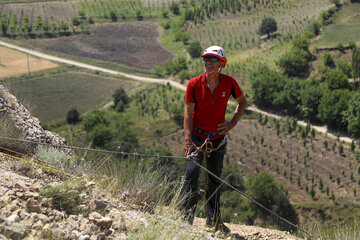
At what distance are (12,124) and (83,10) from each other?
56741 millimetres

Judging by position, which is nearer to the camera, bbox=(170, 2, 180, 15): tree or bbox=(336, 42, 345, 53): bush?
bbox=(336, 42, 345, 53): bush

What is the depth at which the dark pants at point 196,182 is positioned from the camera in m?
4.60

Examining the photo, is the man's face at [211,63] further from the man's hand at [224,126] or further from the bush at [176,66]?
the bush at [176,66]

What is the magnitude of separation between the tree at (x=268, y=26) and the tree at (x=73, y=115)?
24067mm

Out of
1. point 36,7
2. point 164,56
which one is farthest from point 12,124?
point 36,7

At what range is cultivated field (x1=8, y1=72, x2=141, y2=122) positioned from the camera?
3519cm

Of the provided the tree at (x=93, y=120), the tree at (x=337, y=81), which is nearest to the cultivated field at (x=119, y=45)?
the tree at (x=93, y=120)

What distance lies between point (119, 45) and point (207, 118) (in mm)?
50652

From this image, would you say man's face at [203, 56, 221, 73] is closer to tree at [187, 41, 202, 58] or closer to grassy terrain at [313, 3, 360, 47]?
grassy terrain at [313, 3, 360, 47]

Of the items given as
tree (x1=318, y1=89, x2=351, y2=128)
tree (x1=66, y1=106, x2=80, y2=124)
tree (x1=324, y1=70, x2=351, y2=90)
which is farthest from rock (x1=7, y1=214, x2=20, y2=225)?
tree (x1=324, y1=70, x2=351, y2=90)

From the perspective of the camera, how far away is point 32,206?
3.62m

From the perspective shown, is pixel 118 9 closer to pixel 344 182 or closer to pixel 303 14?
pixel 303 14

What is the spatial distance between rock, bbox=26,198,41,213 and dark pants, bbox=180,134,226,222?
1.42 m

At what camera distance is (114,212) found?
4.34 meters
